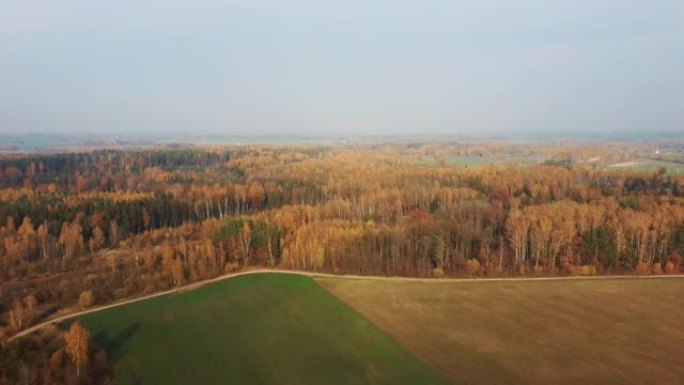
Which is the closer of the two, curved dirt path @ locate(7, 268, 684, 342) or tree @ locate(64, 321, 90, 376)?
tree @ locate(64, 321, 90, 376)

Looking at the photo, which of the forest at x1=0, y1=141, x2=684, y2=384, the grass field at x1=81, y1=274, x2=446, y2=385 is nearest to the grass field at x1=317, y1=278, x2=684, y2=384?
the grass field at x1=81, y1=274, x2=446, y2=385

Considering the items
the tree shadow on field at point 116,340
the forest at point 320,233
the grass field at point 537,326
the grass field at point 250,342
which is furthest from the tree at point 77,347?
the grass field at point 537,326

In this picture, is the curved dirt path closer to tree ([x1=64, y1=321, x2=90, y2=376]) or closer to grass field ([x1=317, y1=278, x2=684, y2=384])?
grass field ([x1=317, y1=278, x2=684, y2=384])

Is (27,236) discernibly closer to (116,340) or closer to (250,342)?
(116,340)

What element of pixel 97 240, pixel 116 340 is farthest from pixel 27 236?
pixel 116 340

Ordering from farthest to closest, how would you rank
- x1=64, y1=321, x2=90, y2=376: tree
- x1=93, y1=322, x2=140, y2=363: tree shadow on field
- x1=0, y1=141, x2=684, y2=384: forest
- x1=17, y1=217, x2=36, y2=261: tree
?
x1=17, y1=217, x2=36, y2=261: tree → x1=0, y1=141, x2=684, y2=384: forest → x1=93, y1=322, x2=140, y2=363: tree shadow on field → x1=64, y1=321, x2=90, y2=376: tree

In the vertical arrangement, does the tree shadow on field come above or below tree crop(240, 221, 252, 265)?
below
